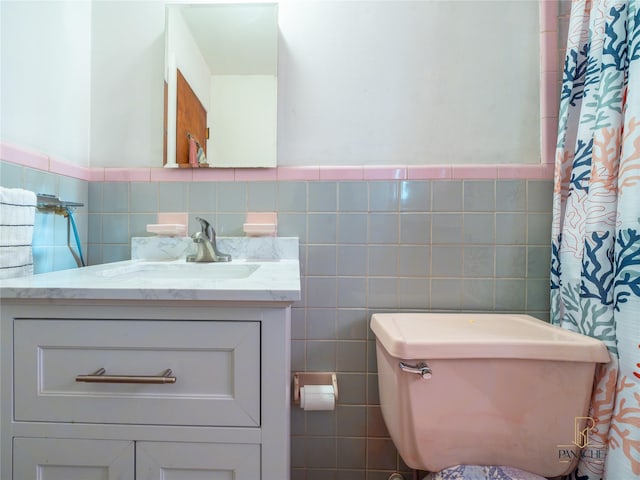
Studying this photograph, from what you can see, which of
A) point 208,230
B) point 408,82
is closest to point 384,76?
point 408,82

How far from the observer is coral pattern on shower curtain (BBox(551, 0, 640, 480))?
2.19ft

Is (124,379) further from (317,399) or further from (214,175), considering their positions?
(214,175)

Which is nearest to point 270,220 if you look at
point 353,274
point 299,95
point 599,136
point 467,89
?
point 353,274

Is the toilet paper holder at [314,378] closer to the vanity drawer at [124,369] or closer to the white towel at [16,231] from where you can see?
the vanity drawer at [124,369]

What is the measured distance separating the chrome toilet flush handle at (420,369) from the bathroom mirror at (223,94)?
0.75 m

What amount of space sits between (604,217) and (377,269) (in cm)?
61

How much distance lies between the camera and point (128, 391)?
1.81ft

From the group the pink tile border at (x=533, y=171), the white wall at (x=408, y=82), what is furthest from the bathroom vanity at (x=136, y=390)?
the pink tile border at (x=533, y=171)

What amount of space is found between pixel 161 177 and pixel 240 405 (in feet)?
2.78

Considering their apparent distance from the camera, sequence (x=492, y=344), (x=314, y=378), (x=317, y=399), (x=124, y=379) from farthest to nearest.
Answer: (x=314, y=378) → (x=317, y=399) → (x=492, y=344) → (x=124, y=379)

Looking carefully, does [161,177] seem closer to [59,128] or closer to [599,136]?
[59,128]

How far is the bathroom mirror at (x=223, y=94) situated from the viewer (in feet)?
3.41

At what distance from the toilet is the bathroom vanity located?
1.07 feet

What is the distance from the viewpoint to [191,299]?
53cm
